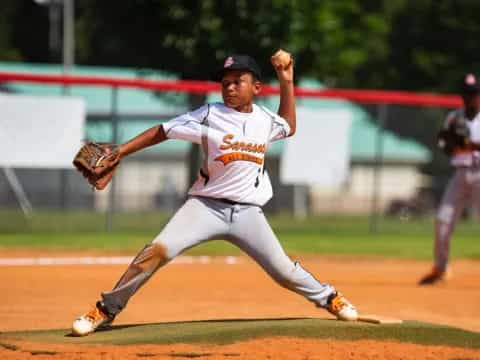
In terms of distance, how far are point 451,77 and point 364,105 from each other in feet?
94.1

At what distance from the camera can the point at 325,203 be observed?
77.5 ft

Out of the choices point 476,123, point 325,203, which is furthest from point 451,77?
point 476,123

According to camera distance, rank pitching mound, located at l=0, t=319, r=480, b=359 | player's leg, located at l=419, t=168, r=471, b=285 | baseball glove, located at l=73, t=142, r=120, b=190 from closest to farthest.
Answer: pitching mound, located at l=0, t=319, r=480, b=359 < baseball glove, located at l=73, t=142, r=120, b=190 < player's leg, located at l=419, t=168, r=471, b=285

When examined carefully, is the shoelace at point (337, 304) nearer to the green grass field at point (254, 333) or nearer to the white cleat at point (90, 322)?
the green grass field at point (254, 333)

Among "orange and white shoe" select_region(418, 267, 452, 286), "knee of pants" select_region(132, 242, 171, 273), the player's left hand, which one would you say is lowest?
"orange and white shoe" select_region(418, 267, 452, 286)

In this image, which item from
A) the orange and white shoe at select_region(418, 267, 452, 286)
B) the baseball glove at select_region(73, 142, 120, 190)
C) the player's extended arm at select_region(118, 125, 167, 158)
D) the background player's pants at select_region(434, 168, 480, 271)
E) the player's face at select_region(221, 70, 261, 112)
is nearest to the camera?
the baseball glove at select_region(73, 142, 120, 190)

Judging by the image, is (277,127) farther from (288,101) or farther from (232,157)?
(232,157)

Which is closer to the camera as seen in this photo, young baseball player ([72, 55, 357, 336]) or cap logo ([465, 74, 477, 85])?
young baseball player ([72, 55, 357, 336])

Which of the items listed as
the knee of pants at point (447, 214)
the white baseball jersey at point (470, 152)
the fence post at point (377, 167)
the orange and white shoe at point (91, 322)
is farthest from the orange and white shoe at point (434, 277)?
the fence post at point (377, 167)

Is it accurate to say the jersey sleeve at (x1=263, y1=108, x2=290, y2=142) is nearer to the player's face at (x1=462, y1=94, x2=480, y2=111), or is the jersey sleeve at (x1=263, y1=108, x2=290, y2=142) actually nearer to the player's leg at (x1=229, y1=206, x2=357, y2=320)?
the player's leg at (x1=229, y1=206, x2=357, y2=320)

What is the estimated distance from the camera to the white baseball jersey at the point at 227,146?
895cm

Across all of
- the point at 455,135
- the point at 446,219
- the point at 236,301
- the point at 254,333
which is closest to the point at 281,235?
the point at 446,219

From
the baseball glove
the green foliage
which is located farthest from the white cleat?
the green foliage

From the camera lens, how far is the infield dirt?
852cm
